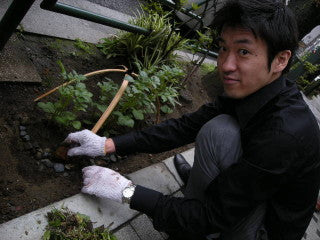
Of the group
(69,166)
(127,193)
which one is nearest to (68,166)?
(69,166)

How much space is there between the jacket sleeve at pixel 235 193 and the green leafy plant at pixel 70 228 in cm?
28

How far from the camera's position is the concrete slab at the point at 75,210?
5.23 ft

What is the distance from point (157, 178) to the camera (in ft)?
8.41

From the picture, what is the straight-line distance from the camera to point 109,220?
196cm

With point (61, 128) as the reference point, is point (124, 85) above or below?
above

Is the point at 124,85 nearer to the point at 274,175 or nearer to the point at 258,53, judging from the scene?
the point at 258,53

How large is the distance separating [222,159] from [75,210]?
105 centimetres

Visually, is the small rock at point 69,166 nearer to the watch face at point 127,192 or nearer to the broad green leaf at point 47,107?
the broad green leaf at point 47,107

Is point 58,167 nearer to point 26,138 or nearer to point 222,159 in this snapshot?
point 26,138

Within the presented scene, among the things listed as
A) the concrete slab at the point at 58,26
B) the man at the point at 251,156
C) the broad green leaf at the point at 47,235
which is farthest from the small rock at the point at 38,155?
the concrete slab at the point at 58,26

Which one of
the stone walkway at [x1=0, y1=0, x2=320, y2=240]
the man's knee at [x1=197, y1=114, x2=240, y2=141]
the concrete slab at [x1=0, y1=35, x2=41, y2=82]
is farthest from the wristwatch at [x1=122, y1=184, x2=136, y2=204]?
the concrete slab at [x1=0, y1=35, x2=41, y2=82]

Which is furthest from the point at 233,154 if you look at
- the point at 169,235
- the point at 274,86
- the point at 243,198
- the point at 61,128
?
the point at 61,128

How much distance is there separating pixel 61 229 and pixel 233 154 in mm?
1162

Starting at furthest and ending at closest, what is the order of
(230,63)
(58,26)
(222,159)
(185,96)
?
(185,96), (58,26), (222,159), (230,63)
